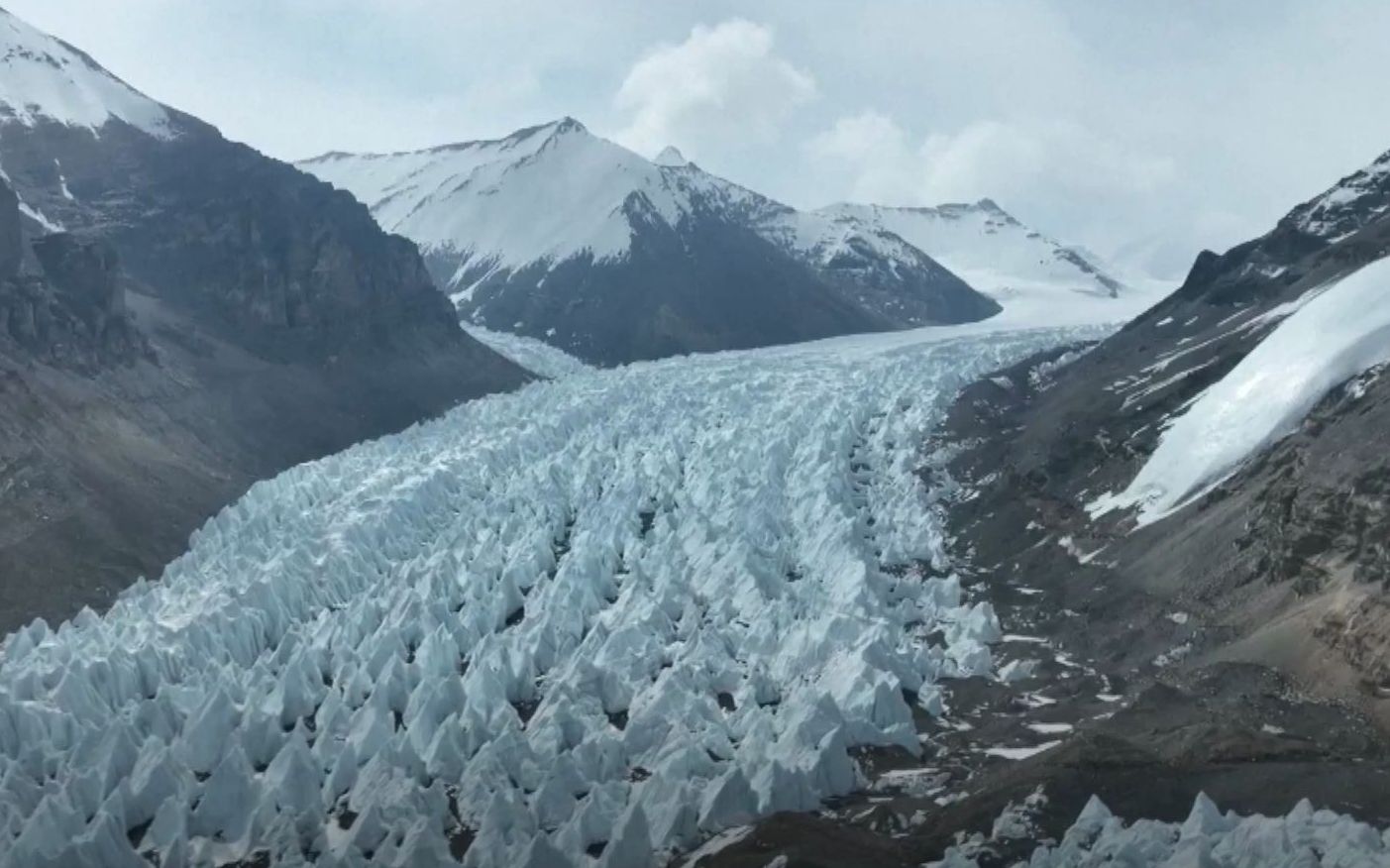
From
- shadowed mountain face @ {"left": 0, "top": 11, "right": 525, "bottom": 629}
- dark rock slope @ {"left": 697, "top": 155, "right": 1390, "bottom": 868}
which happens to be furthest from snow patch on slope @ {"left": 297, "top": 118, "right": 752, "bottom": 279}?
dark rock slope @ {"left": 697, "top": 155, "right": 1390, "bottom": 868}

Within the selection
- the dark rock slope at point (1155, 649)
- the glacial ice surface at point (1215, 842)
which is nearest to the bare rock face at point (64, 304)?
the dark rock slope at point (1155, 649)

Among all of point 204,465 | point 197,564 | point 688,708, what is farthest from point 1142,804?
point 204,465

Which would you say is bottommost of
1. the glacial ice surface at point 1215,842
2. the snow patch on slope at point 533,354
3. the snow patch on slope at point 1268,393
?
the glacial ice surface at point 1215,842

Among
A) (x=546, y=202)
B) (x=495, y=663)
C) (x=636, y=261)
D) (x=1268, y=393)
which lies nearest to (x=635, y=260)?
(x=636, y=261)

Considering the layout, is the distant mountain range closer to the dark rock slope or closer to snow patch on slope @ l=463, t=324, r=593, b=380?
snow patch on slope @ l=463, t=324, r=593, b=380

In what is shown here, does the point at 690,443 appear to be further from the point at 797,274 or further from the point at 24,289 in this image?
the point at 797,274

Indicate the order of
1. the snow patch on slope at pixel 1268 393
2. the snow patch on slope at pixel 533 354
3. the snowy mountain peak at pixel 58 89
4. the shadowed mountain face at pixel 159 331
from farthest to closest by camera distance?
the snow patch on slope at pixel 533 354 < the snowy mountain peak at pixel 58 89 < the shadowed mountain face at pixel 159 331 < the snow patch on slope at pixel 1268 393

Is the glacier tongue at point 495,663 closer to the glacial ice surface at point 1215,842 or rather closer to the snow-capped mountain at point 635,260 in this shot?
the glacial ice surface at point 1215,842
